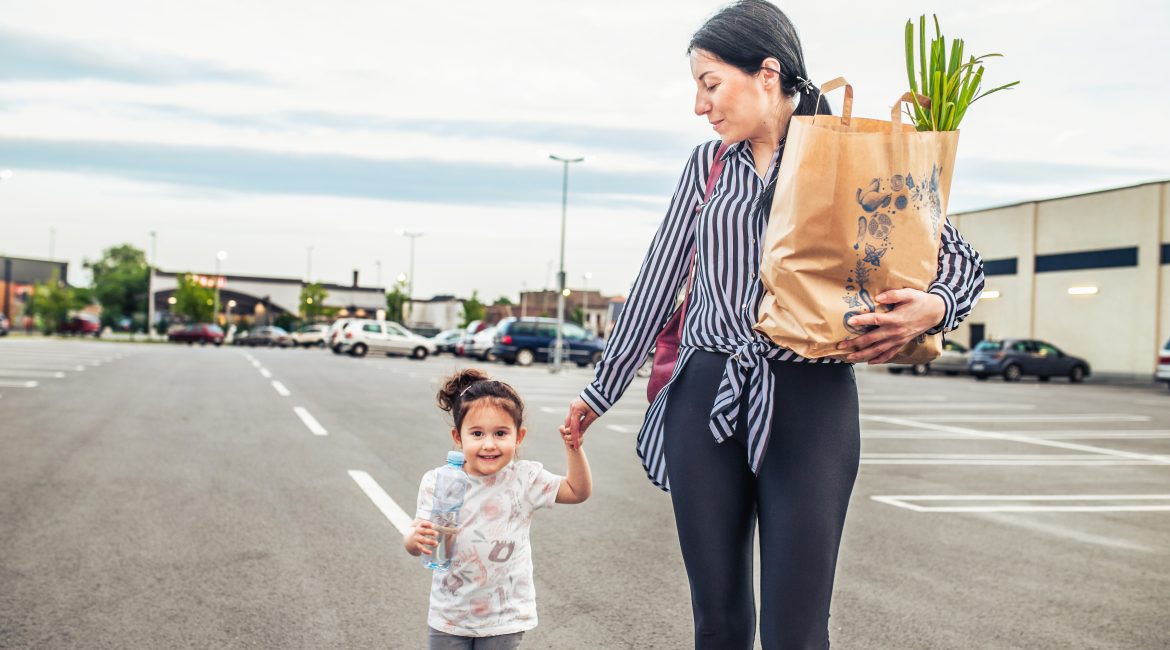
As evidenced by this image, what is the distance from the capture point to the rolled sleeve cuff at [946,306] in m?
1.99

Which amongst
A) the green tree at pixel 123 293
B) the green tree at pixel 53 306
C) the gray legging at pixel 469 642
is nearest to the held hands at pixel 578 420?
the gray legging at pixel 469 642

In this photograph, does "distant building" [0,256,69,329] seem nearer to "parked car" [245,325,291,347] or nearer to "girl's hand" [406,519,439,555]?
"parked car" [245,325,291,347]

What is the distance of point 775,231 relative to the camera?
6.45 ft

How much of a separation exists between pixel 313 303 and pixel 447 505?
3361 inches

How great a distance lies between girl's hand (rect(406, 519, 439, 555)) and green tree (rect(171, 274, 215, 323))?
77.6 meters

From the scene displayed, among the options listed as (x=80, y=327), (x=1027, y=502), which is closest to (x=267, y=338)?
(x=80, y=327)

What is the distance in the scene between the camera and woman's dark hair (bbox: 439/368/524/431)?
265 cm

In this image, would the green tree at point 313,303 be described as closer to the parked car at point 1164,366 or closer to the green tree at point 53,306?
the green tree at point 53,306

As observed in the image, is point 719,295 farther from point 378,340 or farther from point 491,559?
point 378,340

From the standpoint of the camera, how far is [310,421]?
39.4 ft

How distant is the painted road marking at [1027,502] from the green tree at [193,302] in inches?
2915

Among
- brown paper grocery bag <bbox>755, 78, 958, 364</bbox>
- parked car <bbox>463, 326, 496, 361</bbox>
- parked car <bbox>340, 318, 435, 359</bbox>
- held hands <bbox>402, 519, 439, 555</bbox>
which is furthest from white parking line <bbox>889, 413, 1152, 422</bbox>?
parked car <bbox>340, 318, 435, 359</bbox>

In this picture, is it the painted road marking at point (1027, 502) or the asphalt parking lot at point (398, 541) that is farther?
the painted road marking at point (1027, 502)

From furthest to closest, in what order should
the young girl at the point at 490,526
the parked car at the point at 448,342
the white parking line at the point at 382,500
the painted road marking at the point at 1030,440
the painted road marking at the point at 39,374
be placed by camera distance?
the parked car at the point at 448,342 → the painted road marking at the point at 39,374 → the painted road marking at the point at 1030,440 → the white parking line at the point at 382,500 → the young girl at the point at 490,526
